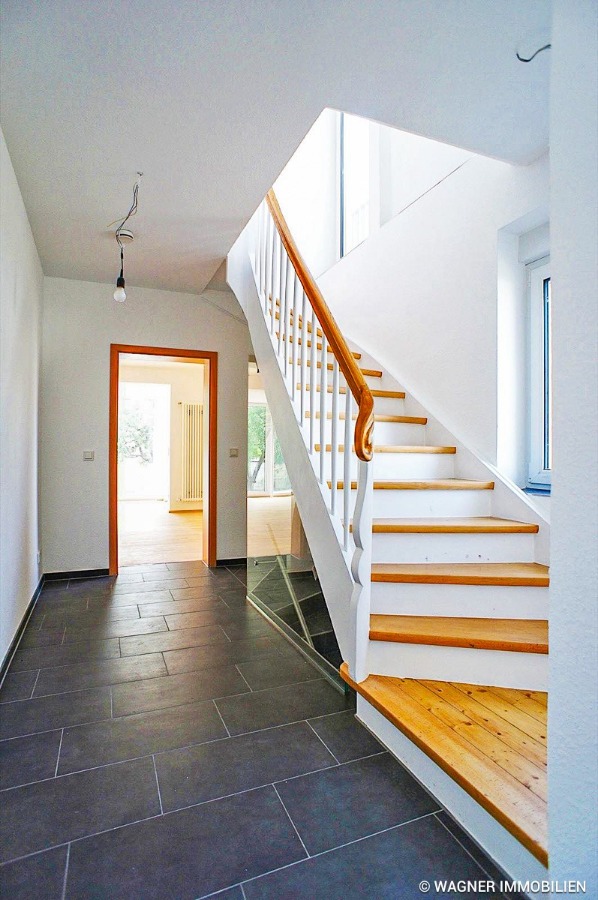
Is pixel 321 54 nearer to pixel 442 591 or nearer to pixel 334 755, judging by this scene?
pixel 442 591

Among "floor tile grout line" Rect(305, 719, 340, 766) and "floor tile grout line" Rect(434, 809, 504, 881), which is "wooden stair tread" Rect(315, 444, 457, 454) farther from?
"floor tile grout line" Rect(434, 809, 504, 881)

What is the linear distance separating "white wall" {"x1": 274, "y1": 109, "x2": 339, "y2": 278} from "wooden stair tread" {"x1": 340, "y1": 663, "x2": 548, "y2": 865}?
3938 millimetres

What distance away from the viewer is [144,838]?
1.43 m

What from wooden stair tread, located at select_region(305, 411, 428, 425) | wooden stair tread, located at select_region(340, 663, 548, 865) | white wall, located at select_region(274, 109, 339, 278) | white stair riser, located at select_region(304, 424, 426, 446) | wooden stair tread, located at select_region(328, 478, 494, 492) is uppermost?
white wall, located at select_region(274, 109, 339, 278)

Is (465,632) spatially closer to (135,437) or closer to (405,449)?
(405,449)

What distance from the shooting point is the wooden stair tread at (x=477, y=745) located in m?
1.31

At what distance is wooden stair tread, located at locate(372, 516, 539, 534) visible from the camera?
2311 millimetres

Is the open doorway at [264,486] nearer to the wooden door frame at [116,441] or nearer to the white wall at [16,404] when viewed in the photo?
the wooden door frame at [116,441]

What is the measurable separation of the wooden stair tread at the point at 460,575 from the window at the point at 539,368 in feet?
2.14

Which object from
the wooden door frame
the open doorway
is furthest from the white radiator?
the open doorway

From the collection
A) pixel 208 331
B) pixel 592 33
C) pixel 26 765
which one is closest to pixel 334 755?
pixel 26 765

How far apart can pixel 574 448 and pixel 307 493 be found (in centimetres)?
164

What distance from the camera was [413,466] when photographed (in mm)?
2938

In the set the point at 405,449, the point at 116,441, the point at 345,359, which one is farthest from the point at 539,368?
the point at 116,441
